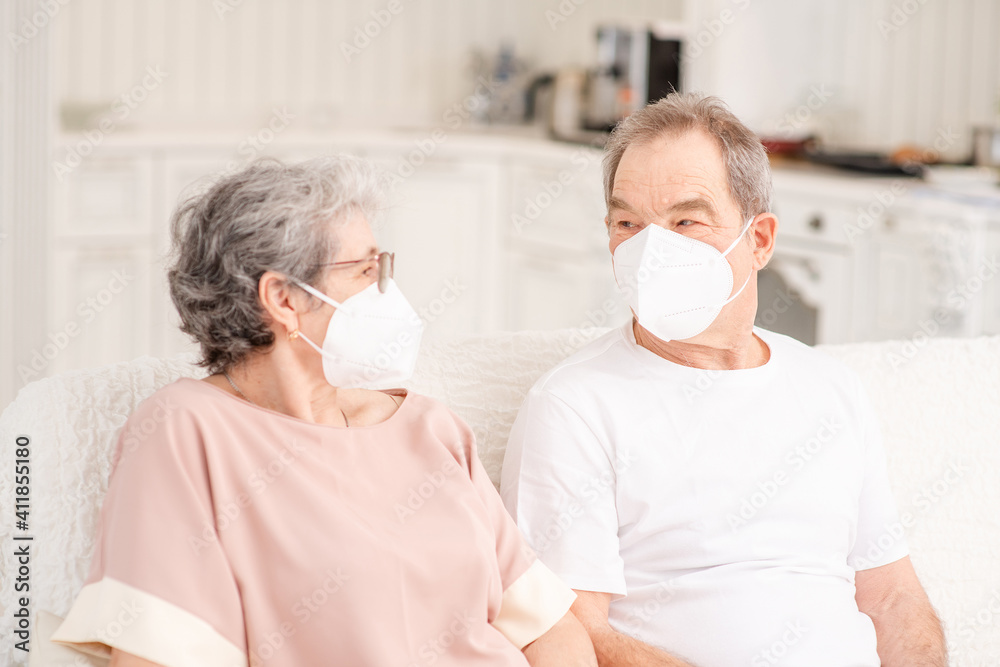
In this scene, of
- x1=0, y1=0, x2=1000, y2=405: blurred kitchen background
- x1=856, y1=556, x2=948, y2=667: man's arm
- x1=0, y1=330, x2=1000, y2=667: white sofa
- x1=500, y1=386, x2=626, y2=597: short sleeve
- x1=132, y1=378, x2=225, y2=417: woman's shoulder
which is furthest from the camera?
x1=0, y1=0, x2=1000, y2=405: blurred kitchen background

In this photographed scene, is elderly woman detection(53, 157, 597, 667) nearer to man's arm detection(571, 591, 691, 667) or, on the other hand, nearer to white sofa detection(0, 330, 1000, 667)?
man's arm detection(571, 591, 691, 667)

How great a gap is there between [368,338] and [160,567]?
0.36 m

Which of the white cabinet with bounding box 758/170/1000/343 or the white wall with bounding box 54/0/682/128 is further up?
the white wall with bounding box 54/0/682/128

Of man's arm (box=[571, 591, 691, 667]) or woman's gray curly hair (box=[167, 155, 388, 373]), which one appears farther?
man's arm (box=[571, 591, 691, 667])

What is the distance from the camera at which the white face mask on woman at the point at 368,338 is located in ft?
4.14

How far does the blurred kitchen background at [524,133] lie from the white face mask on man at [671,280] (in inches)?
62.0

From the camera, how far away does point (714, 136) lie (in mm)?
1536

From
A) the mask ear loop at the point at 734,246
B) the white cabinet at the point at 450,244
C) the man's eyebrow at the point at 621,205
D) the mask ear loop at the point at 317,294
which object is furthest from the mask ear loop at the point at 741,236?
the white cabinet at the point at 450,244

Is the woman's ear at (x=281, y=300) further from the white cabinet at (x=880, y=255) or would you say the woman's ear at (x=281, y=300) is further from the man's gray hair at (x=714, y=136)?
the white cabinet at (x=880, y=255)

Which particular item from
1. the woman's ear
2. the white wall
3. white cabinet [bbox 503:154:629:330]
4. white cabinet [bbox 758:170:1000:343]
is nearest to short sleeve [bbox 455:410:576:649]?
the woman's ear

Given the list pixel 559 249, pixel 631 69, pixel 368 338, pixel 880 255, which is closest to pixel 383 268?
pixel 368 338

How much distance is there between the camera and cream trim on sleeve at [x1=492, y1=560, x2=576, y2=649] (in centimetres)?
129

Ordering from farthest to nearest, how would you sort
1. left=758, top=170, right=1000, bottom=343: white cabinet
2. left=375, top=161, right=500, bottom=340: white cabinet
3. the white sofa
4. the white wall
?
left=375, top=161, right=500, bottom=340: white cabinet → the white wall → left=758, top=170, right=1000, bottom=343: white cabinet → the white sofa

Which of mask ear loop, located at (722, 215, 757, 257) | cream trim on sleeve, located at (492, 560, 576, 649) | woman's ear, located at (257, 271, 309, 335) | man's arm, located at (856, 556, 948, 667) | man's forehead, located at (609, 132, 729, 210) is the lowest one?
man's arm, located at (856, 556, 948, 667)
